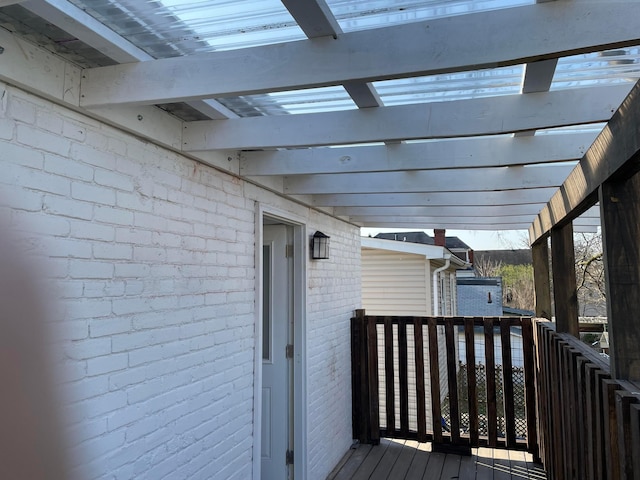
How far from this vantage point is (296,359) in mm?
3732

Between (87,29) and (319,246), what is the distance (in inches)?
109

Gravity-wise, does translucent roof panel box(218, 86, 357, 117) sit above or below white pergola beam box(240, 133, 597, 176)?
above

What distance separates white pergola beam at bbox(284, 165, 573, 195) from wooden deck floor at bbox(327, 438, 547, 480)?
8.49 ft

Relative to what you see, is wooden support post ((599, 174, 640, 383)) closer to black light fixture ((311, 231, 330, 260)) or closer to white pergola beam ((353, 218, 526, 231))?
black light fixture ((311, 231, 330, 260))

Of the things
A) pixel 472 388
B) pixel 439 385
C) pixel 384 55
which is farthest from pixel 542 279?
pixel 384 55

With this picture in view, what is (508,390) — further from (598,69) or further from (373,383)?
(598,69)

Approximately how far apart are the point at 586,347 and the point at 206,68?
2.13 metres

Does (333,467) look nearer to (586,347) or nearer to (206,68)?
(586,347)

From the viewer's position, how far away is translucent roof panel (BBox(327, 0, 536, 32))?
50.9 inches

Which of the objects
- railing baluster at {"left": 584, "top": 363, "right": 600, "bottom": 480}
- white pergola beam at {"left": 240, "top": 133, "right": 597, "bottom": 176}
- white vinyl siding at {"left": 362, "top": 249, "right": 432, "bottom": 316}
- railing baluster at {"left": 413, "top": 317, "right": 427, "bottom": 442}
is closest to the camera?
railing baluster at {"left": 584, "top": 363, "right": 600, "bottom": 480}

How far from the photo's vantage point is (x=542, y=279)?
4.13 m

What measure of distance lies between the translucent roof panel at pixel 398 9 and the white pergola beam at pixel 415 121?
563 millimetres

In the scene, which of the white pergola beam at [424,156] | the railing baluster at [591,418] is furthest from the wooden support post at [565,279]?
the railing baluster at [591,418]

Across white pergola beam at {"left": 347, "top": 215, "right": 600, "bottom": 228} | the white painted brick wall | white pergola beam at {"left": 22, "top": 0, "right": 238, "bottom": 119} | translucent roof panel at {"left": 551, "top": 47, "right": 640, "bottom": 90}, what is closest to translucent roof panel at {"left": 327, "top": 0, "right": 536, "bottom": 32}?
translucent roof panel at {"left": 551, "top": 47, "right": 640, "bottom": 90}
